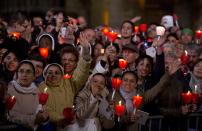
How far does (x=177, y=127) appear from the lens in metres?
9.62

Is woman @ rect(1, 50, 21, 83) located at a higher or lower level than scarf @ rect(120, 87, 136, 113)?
higher

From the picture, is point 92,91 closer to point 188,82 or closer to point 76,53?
Result: point 76,53

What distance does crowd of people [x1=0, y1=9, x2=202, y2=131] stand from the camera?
843 centimetres

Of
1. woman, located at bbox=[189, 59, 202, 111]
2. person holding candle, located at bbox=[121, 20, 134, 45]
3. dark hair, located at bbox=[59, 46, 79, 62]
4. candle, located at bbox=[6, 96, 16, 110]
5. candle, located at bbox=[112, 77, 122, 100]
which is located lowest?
candle, located at bbox=[6, 96, 16, 110]

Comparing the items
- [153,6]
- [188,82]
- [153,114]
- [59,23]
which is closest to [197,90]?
[188,82]

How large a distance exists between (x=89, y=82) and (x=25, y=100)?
972mm

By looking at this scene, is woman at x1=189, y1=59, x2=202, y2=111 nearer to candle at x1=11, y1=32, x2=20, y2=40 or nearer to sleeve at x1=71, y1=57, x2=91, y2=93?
sleeve at x1=71, y1=57, x2=91, y2=93

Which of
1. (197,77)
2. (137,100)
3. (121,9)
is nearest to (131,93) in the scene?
(137,100)

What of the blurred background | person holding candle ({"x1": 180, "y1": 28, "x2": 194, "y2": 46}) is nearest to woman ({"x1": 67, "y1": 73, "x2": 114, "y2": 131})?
person holding candle ({"x1": 180, "y1": 28, "x2": 194, "y2": 46})

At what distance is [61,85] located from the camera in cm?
887

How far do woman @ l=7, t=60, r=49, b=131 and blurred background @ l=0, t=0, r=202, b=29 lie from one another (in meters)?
13.2

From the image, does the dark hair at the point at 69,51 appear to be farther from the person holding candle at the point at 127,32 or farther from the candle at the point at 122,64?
the person holding candle at the point at 127,32

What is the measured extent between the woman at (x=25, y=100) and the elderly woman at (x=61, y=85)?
23 cm

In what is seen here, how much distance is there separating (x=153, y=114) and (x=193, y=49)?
3281 mm
